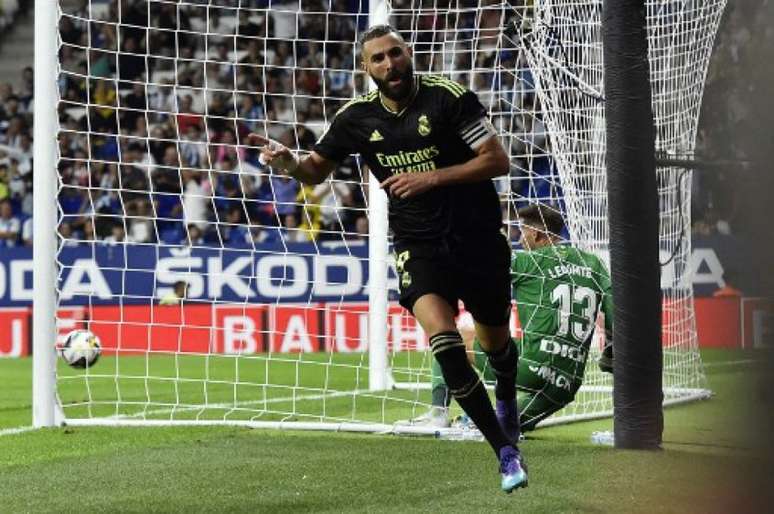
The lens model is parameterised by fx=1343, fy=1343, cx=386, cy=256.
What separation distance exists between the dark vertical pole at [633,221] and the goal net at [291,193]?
0.35 metres

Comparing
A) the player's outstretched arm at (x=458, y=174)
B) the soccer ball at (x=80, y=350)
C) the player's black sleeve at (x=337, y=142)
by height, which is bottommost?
the soccer ball at (x=80, y=350)

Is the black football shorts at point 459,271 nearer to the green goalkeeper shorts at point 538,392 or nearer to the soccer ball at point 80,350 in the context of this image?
the green goalkeeper shorts at point 538,392

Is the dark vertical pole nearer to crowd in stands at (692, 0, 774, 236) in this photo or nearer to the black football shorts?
the black football shorts

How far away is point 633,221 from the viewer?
6.72m

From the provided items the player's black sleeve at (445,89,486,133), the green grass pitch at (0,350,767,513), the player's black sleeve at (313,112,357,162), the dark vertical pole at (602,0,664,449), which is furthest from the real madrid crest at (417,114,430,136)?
the green grass pitch at (0,350,767,513)

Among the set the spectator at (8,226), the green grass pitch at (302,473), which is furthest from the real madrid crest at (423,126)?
the spectator at (8,226)

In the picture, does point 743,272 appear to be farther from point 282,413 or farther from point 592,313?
point 282,413

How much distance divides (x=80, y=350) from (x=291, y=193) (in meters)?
7.49

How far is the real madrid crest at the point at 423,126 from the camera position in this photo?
5875mm

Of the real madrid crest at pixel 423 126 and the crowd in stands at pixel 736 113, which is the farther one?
the real madrid crest at pixel 423 126

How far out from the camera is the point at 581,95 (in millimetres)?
8953

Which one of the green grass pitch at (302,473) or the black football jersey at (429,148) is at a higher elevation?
the black football jersey at (429,148)

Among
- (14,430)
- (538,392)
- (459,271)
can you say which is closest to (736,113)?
(459,271)

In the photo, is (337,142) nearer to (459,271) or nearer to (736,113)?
(459,271)
